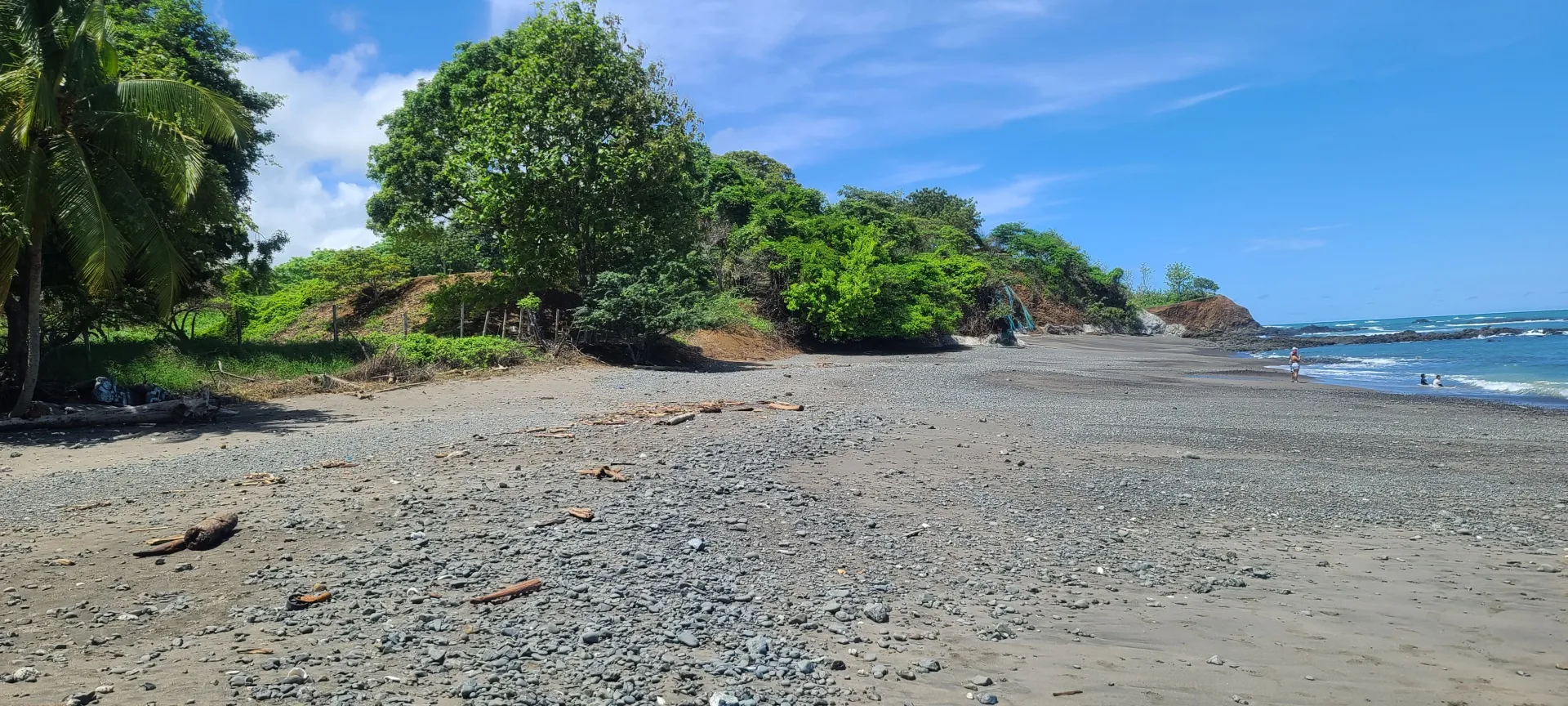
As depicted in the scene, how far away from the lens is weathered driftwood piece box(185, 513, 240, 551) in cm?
604

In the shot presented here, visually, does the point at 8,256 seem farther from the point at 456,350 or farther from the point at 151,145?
the point at 456,350

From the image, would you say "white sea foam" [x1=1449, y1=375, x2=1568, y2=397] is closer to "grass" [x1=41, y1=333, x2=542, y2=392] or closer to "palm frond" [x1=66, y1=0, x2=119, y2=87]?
"grass" [x1=41, y1=333, x2=542, y2=392]

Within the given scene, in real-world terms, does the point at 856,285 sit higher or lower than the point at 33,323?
higher

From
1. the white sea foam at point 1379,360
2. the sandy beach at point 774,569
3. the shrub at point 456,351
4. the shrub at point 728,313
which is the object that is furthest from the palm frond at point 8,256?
the white sea foam at point 1379,360

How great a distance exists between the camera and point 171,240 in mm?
13242

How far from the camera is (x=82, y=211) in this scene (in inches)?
435

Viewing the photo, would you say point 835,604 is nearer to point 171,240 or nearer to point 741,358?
point 171,240

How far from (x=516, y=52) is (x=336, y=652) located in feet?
71.0

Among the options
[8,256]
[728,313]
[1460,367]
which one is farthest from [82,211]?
[1460,367]

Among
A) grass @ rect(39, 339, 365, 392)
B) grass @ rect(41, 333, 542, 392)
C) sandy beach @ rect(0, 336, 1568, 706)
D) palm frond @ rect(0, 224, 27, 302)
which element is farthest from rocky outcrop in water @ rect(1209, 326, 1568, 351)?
palm frond @ rect(0, 224, 27, 302)

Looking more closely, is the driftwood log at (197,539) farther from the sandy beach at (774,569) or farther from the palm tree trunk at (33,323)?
the palm tree trunk at (33,323)

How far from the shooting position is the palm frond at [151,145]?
1175cm

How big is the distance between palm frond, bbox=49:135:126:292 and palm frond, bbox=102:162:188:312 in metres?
0.69

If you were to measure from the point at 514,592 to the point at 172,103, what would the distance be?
1042 centimetres
